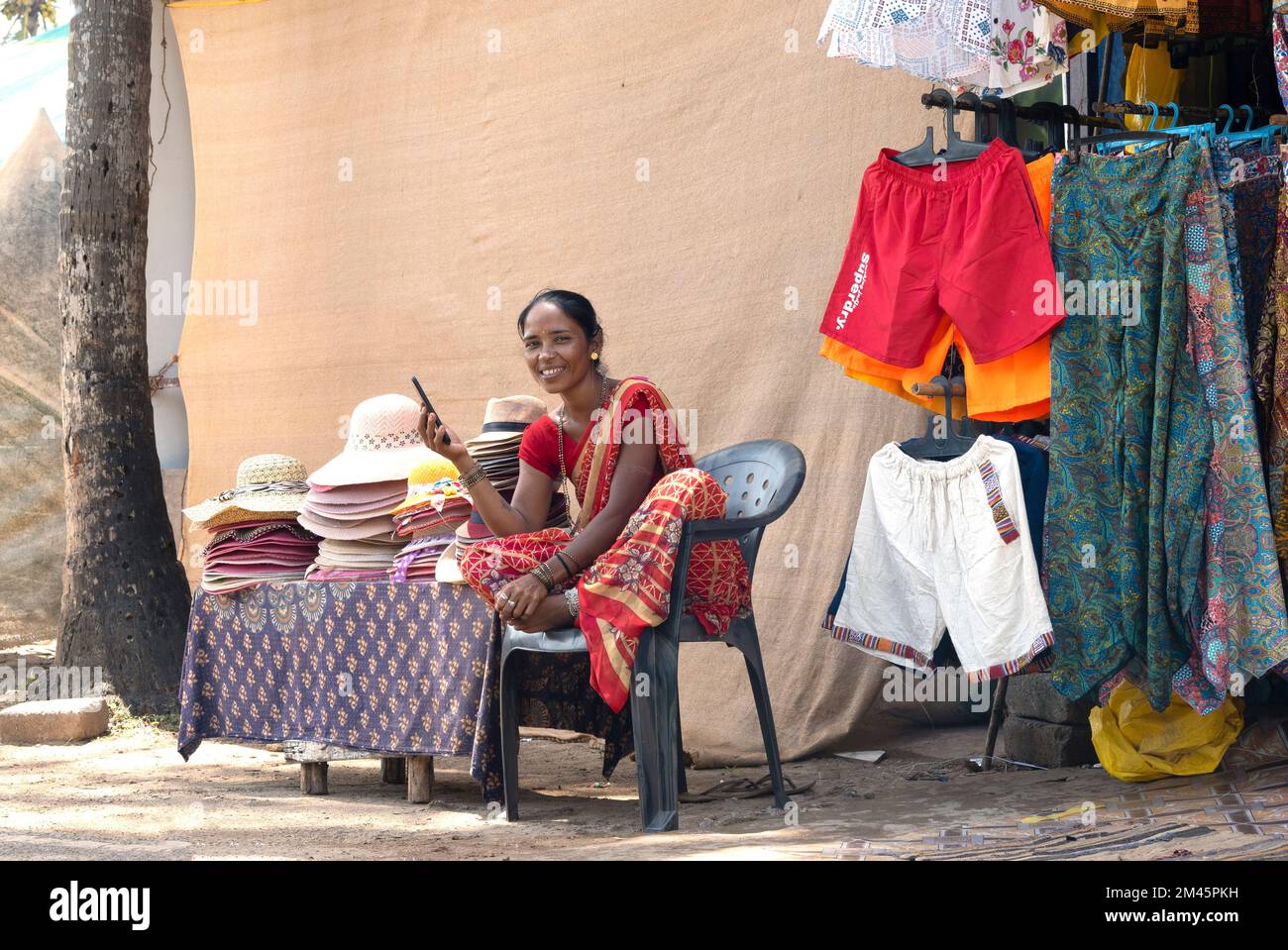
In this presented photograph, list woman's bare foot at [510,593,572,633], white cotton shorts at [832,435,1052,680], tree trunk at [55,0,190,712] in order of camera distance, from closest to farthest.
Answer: woman's bare foot at [510,593,572,633]
white cotton shorts at [832,435,1052,680]
tree trunk at [55,0,190,712]

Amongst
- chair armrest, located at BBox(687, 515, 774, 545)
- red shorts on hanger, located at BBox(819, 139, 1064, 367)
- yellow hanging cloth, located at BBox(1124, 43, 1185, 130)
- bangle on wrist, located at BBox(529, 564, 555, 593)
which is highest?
yellow hanging cloth, located at BBox(1124, 43, 1185, 130)

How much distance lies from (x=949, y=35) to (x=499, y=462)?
1.91 m

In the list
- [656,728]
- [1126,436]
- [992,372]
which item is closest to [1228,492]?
[1126,436]

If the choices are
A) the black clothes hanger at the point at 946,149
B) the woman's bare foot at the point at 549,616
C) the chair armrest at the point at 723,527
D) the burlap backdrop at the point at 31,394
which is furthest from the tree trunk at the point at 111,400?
the black clothes hanger at the point at 946,149

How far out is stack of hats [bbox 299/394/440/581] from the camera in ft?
15.0

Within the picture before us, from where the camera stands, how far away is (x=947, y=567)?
4086 mm

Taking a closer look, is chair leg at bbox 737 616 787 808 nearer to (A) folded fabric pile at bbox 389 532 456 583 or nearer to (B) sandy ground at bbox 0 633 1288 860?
(B) sandy ground at bbox 0 633 1288 860

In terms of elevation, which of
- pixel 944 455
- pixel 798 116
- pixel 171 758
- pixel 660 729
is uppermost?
pixel 798 116

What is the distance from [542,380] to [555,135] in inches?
91.7

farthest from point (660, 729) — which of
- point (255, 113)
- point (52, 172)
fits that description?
point (52, 172)

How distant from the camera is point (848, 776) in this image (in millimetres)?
4727

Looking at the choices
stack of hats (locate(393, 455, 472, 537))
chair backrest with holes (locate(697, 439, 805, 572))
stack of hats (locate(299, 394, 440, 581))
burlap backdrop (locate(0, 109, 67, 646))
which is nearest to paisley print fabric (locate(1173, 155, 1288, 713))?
chair backrest with holes (locate(697, 439, 805, 572))

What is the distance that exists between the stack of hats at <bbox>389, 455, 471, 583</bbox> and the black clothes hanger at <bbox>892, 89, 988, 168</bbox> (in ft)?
5.55

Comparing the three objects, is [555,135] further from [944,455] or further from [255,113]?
[944,455]
